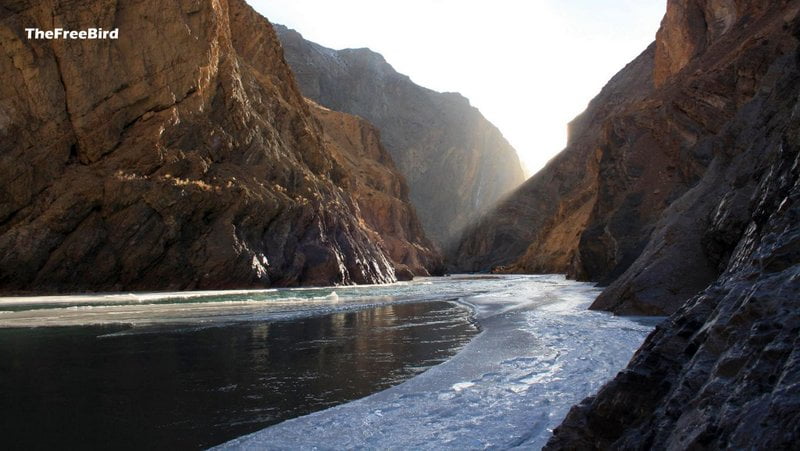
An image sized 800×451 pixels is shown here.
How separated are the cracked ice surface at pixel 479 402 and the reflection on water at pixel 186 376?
380 mm

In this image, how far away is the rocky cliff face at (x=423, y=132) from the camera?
140 metres

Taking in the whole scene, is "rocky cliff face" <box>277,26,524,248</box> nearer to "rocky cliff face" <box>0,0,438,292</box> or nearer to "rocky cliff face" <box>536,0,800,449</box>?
"rocky cliff face" <box>0,0,438,292</box>

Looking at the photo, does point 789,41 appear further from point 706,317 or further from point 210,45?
point 210,45

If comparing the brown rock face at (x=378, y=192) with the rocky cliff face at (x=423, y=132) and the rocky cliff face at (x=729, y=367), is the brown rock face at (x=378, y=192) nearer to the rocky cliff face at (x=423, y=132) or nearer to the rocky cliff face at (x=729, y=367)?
the rocky cliff face at (x=729, y=367)

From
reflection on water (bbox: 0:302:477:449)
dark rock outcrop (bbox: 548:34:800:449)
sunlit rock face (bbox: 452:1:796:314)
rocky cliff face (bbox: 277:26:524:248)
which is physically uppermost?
rocky cliff face (bbox: 277:26:524:248)

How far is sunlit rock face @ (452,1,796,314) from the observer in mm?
10453

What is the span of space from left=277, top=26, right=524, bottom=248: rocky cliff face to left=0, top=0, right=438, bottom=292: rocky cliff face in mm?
101751

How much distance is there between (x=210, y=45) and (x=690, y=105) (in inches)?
1075

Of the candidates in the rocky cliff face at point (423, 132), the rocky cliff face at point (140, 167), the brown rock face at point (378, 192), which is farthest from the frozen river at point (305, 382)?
the rocky cliff face at point (423, 132)

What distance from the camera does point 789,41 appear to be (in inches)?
626

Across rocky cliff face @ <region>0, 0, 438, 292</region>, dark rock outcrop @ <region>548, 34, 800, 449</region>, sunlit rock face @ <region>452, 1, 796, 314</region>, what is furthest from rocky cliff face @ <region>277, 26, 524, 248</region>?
dark rock outcrop @ <region>548, 34, 800, 449</region>

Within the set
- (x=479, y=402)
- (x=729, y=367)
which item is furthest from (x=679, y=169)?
(x=729, y=367)

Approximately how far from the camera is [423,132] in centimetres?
15475

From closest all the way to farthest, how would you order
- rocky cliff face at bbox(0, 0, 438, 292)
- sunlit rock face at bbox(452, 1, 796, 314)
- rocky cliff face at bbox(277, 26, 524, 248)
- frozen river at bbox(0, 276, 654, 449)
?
frozen river at bbox(0, 276, 654, 449) → sunlit rock face at bbox(452, 1, 796, 314) → rocky cliff face at bbox(0, 0, 438, 292) → rocky cliff face at bbox(277, 26, 524, 248)
